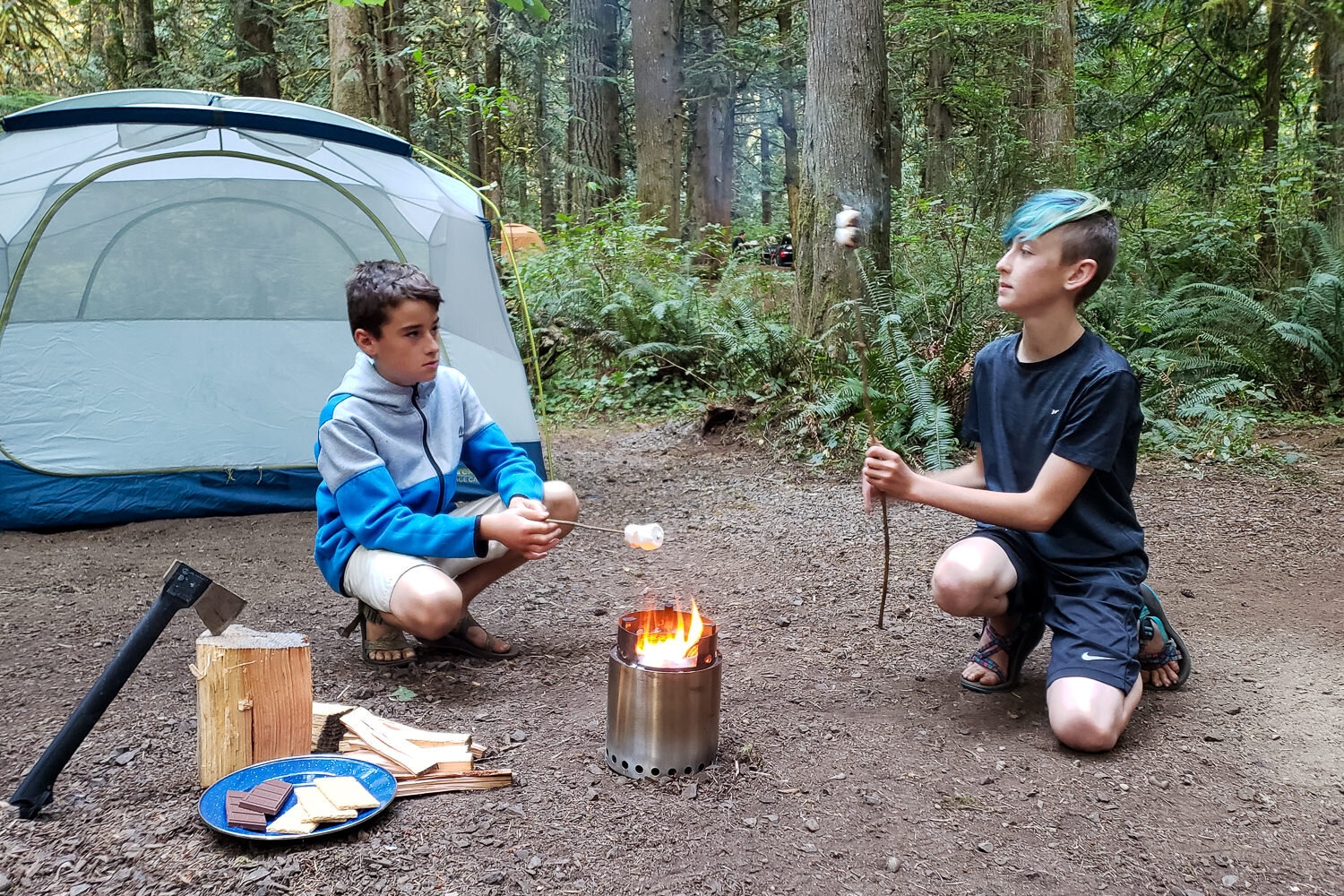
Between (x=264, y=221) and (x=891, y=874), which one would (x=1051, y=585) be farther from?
(x=264, y=221)

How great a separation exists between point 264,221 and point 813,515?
3.70 meters

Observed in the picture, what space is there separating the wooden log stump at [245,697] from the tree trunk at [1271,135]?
8.63 m

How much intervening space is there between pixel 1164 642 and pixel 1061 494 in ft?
2.41

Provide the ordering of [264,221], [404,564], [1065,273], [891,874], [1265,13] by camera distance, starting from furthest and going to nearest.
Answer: [1265,13]
[264,221]
[404,564]
[1065,273]
[891,874]

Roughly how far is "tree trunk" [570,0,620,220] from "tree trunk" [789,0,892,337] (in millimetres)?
7136

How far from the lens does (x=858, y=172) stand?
6.64 m

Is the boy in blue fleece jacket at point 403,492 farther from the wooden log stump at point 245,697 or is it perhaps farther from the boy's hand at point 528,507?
the wooden log stump at point 245,697

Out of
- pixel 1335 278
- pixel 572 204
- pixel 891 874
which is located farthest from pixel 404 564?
pixel 572 204

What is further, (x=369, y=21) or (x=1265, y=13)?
(x=1265, y=13)

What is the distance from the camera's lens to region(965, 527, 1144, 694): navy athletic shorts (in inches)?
104

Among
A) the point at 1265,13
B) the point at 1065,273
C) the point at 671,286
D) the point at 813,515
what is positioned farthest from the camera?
the point at 1265,13

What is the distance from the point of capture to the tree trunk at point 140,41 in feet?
38.0

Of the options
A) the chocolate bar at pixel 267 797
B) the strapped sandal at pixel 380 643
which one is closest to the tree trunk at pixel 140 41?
the strapped sandal at pixel 380 643

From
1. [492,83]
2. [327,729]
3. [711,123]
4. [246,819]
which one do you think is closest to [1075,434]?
[327,729]
